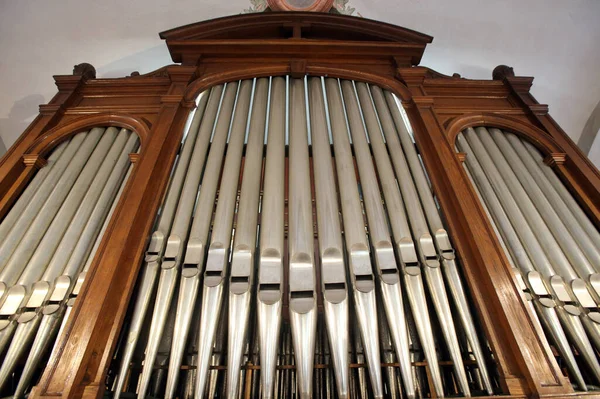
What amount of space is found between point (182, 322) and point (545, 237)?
2.06m

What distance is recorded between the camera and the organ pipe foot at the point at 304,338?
5.63 ft

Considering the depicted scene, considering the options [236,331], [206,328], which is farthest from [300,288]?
[206,328]

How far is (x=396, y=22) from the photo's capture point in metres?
4.85

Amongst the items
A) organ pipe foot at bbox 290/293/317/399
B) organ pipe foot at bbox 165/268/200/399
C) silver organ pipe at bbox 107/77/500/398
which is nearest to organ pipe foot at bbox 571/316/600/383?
silver organ pipe at bbox 107/77/500/398

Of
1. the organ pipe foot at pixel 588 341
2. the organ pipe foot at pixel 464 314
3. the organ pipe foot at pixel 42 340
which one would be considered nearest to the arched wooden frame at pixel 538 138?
the organ pipe foot at pixel 588 341

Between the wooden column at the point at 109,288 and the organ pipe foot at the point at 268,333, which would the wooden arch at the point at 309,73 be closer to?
the wooden column at the point at 109,288

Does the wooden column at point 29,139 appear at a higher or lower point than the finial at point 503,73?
lower

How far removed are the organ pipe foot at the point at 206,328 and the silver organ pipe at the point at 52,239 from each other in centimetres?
66

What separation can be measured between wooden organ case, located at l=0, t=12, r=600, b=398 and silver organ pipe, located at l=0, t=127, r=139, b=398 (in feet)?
0.04

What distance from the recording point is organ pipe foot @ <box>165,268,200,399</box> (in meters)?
1.75

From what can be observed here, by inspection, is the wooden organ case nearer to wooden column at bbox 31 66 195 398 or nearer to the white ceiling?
wooden column at bbox 31 66 195 398

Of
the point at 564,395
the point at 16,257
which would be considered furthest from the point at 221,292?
the point at 564,395

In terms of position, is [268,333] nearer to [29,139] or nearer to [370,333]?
[370,333]

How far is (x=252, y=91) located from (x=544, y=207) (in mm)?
2522
